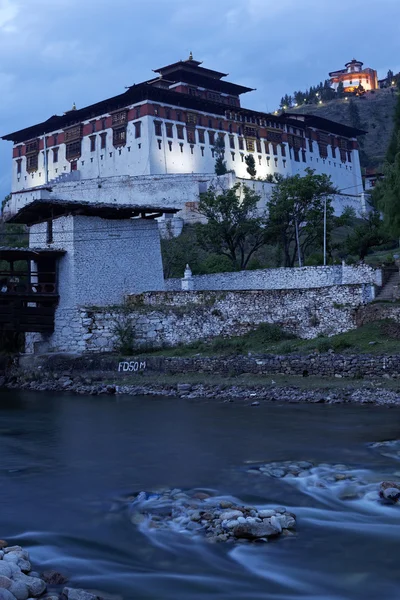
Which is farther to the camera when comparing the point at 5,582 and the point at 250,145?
the point at 250,145

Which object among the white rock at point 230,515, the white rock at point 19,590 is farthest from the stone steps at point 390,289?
the white rock at point 19,590

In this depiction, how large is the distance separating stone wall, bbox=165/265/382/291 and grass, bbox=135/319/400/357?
3.52 m

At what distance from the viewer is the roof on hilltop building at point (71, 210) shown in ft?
100

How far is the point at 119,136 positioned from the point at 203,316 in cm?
4139

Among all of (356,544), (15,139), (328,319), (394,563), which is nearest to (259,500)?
(356,544)

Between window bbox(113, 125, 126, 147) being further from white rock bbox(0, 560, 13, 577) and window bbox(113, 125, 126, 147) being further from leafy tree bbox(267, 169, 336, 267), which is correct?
white rock bbox(0, 560, 13, 577)

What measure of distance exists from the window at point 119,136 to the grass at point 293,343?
40830mm

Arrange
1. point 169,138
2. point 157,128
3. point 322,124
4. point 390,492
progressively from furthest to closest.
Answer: point 322,124 → point 169,138 → point 157,128 → point 390,492

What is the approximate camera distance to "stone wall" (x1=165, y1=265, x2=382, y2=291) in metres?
29.4

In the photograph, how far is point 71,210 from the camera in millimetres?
31172

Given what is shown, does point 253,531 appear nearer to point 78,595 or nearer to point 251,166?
point 78,595

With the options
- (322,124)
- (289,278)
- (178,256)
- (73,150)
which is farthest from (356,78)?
(289,278)

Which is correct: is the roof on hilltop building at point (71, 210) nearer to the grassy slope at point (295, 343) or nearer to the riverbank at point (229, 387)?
the grassy slope at point (295, 343)

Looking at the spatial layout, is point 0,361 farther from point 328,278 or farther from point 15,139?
point 15,139
